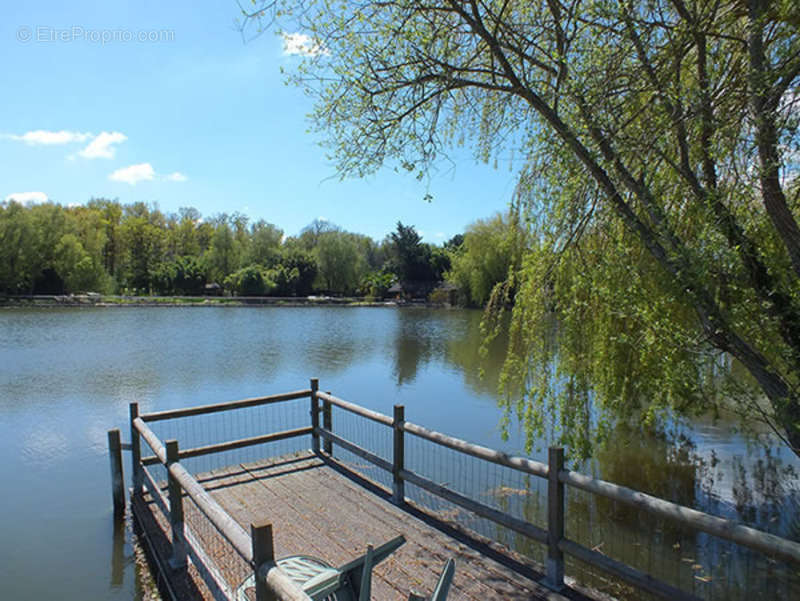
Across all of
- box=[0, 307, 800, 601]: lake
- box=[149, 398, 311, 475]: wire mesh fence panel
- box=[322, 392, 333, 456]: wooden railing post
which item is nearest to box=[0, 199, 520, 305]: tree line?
box=[0, 307, 800, 601]: lake

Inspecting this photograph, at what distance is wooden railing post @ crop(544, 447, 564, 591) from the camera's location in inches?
134

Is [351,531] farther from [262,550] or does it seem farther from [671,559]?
[671,559]

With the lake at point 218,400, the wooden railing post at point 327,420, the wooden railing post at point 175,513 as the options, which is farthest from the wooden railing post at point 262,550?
the wooden railing post at point 327,420

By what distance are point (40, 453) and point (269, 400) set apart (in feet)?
17.0

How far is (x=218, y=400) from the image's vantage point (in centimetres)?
1195

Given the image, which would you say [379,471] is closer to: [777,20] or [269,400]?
[269,400]

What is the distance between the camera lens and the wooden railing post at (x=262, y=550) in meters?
2.16

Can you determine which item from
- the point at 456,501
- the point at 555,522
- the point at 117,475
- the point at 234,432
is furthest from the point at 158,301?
the point at 555,522

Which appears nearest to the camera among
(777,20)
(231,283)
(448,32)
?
(777,20)

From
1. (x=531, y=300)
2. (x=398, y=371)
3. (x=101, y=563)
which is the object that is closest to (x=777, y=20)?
(x=531, y=300)

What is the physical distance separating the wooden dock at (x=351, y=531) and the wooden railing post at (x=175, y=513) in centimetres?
11

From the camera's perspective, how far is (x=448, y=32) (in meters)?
4.52

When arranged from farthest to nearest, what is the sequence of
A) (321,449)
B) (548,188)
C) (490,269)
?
(490,269) < (321,449) < (548,188)

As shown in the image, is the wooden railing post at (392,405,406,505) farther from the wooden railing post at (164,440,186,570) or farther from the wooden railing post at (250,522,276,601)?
the wooden railing post at (250,522,276,601)
